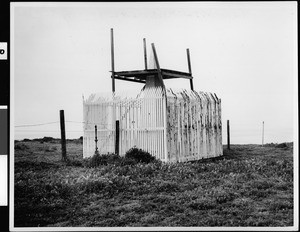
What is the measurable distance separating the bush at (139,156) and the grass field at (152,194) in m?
0.60

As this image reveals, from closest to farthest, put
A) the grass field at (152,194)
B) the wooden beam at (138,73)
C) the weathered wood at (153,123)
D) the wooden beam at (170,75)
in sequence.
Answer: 1. the grass field at (152,194)
2. the weathered wood at (153,123)
3. the wooden beam at (138,73)
4. the wooden beam at (170,75)

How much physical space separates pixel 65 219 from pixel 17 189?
1.82 metres

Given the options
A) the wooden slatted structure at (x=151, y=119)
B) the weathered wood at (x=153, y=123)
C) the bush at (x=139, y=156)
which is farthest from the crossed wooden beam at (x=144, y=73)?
the bush at (x=139, y=156)

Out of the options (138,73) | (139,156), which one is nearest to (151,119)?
(139,156)

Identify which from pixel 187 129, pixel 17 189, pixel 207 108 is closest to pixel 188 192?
pixel 17 189

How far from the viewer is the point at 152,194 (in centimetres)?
1199

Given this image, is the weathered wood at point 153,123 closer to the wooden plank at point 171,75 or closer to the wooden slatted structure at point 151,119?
the wooden slatted structure at point 151,119

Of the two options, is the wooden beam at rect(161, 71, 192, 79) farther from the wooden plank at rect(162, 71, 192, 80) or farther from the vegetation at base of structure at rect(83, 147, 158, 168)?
the vegetation at base of structure at rect(83, 147, 158, 168)

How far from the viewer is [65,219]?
35.5 feet

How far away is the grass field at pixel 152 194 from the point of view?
10.8 m

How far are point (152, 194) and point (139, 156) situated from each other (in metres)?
3.66

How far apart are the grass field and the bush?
1.97 feet

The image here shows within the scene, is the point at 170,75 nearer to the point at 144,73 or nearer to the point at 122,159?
the point at 144,73

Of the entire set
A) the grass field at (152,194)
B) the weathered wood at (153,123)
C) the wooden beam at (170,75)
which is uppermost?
the wooden beam at (170,75)
